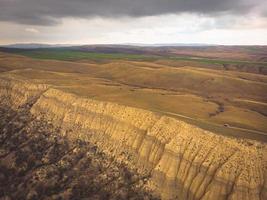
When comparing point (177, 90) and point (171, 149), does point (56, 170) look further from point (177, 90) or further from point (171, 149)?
point (177, 90)

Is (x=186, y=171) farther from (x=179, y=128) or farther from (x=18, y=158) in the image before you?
(x=18, y=158)

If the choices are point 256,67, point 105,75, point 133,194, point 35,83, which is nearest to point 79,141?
point 133,194

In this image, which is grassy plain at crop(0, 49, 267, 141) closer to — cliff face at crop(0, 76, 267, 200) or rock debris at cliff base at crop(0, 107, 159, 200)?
cliff face at crop(0, 76, 267, 200)

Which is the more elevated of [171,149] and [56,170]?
[171,149]

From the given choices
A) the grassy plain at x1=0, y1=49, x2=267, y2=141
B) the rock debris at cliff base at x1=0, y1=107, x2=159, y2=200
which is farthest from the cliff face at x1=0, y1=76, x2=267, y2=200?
the grassy plain at x1=0, y1=49, x2=267, y2=141

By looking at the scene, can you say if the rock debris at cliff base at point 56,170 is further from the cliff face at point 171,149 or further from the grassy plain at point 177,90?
the grassy plain at point 177,90

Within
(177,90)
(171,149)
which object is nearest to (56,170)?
(171,149)

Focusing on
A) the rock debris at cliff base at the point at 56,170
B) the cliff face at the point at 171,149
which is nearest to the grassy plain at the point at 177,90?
the cliff face at the point at 171,149
